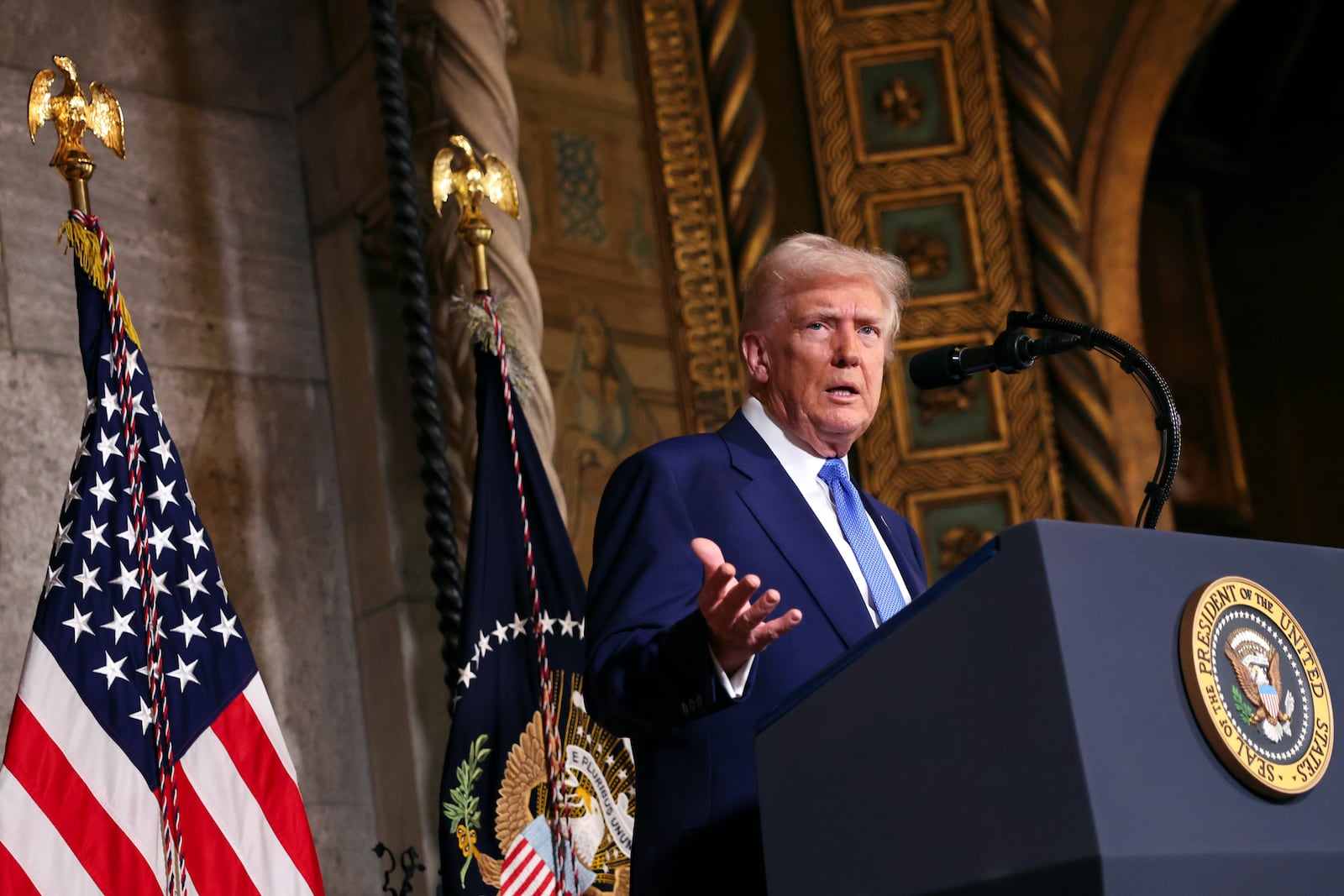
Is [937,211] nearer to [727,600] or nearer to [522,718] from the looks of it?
[522,718]

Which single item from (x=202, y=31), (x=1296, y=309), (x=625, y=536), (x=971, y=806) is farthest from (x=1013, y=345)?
(x=1296, y=309)

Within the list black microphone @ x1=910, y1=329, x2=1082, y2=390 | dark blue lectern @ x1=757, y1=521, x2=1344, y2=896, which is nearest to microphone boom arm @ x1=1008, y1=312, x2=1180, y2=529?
black microphone @ x1=910, y1=329, x2=1082, y2=390

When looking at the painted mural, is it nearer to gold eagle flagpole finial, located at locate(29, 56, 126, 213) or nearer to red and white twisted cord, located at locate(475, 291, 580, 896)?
red and white twisted cord, located at locate(475, 291, 580, 896)

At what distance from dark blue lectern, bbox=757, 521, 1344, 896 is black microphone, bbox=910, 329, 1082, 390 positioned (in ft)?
1.50

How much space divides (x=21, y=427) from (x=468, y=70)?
1457mm

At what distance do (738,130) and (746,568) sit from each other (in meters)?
3.27

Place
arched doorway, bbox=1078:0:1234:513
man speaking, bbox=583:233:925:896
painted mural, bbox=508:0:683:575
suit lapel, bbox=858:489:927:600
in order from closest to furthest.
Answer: man speaking, bbox=583:233:925:896
suit lapel, bbox=858:489:927:600
painted mural, bbox=508:0:683:575
arched doorway, bbox=1078:0:1234:513

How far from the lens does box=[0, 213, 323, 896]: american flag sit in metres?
3.16

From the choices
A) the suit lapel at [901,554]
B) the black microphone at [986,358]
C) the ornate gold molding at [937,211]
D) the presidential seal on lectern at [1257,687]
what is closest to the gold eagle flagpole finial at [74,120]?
the suit lapel at [901,554]

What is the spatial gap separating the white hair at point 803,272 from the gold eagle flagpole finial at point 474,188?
1395 mm

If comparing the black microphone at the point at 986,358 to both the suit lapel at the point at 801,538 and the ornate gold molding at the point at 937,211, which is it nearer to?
the suit lapel at the point at 801,538

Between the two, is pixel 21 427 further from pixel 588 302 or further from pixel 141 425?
pixel 588 302

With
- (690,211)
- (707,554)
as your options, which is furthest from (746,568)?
(690,211)

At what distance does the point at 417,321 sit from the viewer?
13.4 ft
